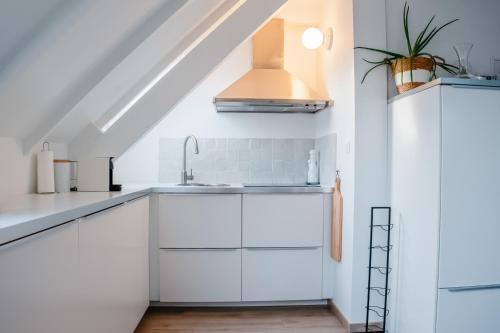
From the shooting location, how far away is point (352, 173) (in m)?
2.16

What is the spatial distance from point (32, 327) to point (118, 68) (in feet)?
4.35

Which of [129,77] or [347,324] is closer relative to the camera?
[129,77]

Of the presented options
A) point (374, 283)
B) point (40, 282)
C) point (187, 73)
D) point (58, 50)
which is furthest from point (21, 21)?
point (374, 283)

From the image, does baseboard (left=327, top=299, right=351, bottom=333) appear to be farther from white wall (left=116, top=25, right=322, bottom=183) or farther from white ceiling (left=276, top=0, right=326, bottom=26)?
white ceiling (left=276, top=0, right=326, bottom=26)

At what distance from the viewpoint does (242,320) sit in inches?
93.2

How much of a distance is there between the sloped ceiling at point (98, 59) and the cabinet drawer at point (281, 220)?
0.95 metres

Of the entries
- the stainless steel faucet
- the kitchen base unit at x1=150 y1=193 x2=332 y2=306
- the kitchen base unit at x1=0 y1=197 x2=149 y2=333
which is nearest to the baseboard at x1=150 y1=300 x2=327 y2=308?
the kitchen base unit at x1=150 y1=193 x2=332 y2=306

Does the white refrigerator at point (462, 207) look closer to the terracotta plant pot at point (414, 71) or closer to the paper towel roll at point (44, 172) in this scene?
the terracotta plant pot at point (414, 71)

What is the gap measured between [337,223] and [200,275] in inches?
41.2

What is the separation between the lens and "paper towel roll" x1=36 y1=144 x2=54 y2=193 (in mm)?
1784

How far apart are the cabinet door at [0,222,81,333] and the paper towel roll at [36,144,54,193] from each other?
2.45 ft

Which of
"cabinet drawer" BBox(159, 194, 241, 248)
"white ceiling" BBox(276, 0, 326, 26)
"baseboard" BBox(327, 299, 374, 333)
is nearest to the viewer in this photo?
"baseboard" BBox(327, 299, 374, 333)

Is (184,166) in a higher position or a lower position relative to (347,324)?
higher

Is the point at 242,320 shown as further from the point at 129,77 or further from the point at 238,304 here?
the point at 129,77
